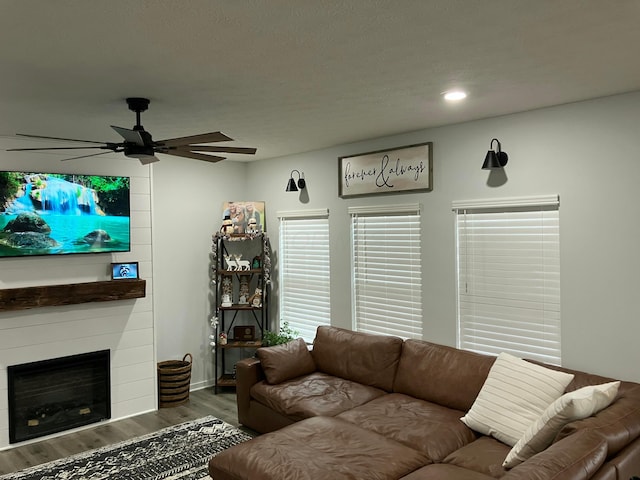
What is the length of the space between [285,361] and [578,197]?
8.75 ft

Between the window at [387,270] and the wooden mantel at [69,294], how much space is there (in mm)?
2131

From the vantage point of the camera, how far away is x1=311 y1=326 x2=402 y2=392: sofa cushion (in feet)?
13.5

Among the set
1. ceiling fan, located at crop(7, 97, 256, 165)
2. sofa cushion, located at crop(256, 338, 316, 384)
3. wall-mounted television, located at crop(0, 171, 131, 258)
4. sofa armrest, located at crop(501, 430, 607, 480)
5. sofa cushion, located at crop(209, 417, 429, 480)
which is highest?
ceiling fan, located at crop(7, 97, 256, 165)

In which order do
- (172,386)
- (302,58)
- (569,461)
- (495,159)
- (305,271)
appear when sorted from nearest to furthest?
(569,461)
(302,58)
(495,159)
(172,386)
(305,271)

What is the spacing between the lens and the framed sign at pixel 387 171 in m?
4.25

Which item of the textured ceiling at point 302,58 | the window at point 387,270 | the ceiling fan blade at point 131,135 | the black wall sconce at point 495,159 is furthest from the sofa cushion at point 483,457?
the ceiling fan blade at point 131,135

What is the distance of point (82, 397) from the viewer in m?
4.57

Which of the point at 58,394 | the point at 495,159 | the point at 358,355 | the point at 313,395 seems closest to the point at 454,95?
the point at 495,159

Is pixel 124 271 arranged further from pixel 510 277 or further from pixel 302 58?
pixel 510 277

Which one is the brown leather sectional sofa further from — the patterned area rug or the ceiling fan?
the ceiling fan

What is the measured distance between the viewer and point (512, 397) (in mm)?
3068

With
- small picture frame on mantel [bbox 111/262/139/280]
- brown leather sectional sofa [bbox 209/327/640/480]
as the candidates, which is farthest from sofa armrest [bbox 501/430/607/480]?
small picture frame on mantel [bbox 111/262/139/280]

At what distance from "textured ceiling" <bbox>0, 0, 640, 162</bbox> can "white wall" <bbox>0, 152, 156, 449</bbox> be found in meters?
0.99

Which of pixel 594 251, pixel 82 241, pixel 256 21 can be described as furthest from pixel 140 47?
pixel 594 251
